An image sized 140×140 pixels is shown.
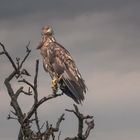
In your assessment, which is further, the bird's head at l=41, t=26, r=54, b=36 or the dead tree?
the bird's head at l=41, t=26, r=54, b=36

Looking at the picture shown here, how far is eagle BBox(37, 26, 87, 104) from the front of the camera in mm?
17336

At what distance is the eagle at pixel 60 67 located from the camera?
56.9 feet

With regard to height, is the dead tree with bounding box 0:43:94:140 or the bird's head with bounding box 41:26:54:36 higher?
Answer: the bird's head with bounding box 41:26:54:36

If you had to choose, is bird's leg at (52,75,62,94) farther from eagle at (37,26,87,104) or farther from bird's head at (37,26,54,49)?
bird's head at (37,26,54,49)

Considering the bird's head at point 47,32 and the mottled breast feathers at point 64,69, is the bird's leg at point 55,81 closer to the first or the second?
A: the mottled breast feathers at point 64,69

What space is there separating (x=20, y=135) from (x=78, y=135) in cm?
168

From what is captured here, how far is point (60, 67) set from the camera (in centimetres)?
2023

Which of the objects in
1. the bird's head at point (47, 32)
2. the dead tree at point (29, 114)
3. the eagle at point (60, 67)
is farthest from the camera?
the bird's head at point (47, 32)

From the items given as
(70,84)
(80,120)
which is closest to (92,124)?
(80,120)

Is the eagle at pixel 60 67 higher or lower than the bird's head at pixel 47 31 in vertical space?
lower

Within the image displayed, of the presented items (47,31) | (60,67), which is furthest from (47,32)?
(60,67)

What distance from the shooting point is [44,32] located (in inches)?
899

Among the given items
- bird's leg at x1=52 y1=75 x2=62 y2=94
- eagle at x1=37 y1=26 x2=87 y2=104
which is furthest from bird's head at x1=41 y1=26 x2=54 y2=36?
bird's leg at x1=52 y1=75 x2=62 y2=94

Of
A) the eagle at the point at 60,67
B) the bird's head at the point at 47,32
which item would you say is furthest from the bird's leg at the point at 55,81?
the bird's head at the point at 47,32
